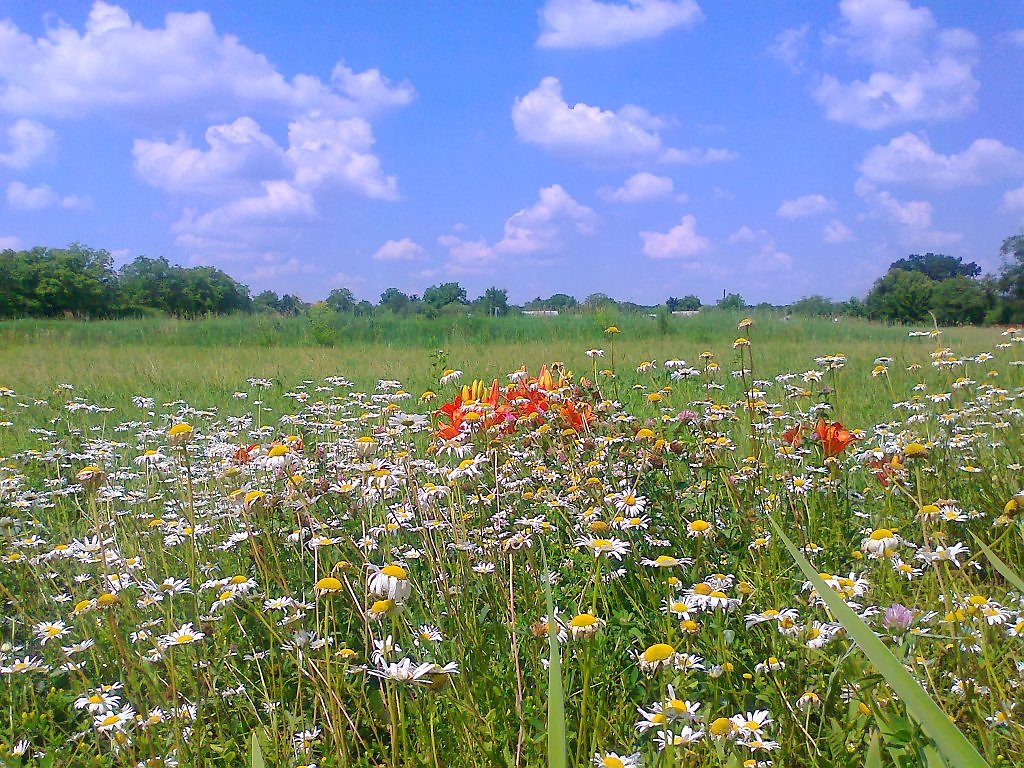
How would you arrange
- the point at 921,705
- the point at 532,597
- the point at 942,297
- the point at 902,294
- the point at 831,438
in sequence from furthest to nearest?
the point at 902,294 → the point at 942,297 → the point at 831,438 → the point at 532,597 → the point at 921,705

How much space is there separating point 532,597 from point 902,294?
52.2 metres

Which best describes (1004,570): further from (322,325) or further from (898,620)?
(322,325)

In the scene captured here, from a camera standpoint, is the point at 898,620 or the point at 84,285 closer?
the point at 898,620

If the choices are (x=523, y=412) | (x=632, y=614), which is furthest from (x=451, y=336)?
(x=632, y=614)

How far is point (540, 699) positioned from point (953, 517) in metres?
0.94

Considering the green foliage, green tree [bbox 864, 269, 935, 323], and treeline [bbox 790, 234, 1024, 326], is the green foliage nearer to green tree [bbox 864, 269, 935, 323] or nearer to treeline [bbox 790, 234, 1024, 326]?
treeline [bbox 790, 234, 1024, 326]

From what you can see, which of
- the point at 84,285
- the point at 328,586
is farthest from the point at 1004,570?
the point at 84,285

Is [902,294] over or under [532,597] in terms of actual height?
over

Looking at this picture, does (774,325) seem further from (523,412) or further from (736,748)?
(736,748)

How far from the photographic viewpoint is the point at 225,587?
1.67 m

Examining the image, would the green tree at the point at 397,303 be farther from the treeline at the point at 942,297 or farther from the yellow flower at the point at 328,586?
the yellow flower at the point at 328,586

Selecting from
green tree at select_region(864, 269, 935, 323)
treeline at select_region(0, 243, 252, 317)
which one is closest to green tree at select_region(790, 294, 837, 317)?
green tree at select_region(864, 269, 935, 323)

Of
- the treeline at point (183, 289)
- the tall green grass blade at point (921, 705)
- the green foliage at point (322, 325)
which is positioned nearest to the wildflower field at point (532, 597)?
the tall green grass blade at point (921, 705)

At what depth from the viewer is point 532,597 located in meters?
1.77
